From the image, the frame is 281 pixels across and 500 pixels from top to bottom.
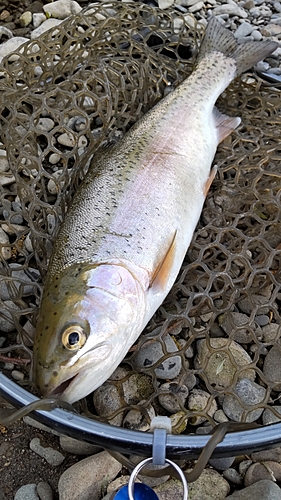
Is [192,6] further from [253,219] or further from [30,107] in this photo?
[253,219]

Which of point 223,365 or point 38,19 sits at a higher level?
point 38,19

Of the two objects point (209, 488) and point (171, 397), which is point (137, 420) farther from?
point (209, 488)

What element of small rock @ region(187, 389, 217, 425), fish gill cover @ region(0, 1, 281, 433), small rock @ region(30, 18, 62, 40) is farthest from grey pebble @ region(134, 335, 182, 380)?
small rock @ region(30, 18, 62, 40)

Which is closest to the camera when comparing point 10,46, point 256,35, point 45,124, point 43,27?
point 45,124

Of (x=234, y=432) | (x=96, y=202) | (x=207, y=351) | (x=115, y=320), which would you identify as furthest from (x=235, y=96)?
(x=234, y=432)

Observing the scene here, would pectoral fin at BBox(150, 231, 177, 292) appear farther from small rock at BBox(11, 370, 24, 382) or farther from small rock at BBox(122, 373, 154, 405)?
small rock at BBox(11, 370, 24, 382)

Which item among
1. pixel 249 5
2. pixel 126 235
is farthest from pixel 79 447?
pixel 249 5
